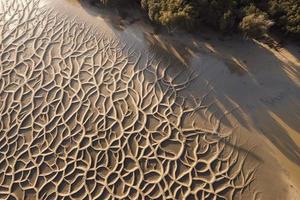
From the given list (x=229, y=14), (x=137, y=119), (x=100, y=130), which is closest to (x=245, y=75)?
(x=229, y=14)

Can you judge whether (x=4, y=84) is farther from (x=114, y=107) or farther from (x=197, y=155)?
(x=197, y=155)

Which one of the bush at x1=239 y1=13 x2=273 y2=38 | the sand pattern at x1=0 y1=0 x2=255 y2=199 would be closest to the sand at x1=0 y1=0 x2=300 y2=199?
the sand pattern at x1=0 y1=0 x2=255 y2=199

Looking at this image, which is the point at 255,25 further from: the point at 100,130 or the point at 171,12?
the point at 100,130

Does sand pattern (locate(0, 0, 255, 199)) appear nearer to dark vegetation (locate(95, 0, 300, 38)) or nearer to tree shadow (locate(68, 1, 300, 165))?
tree shadow (locate(68, 1, 300, 165))

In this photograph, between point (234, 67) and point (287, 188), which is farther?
point (234, 67)

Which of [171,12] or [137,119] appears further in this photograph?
[171,12]

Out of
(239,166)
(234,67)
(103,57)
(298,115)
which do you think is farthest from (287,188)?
(103,57)
